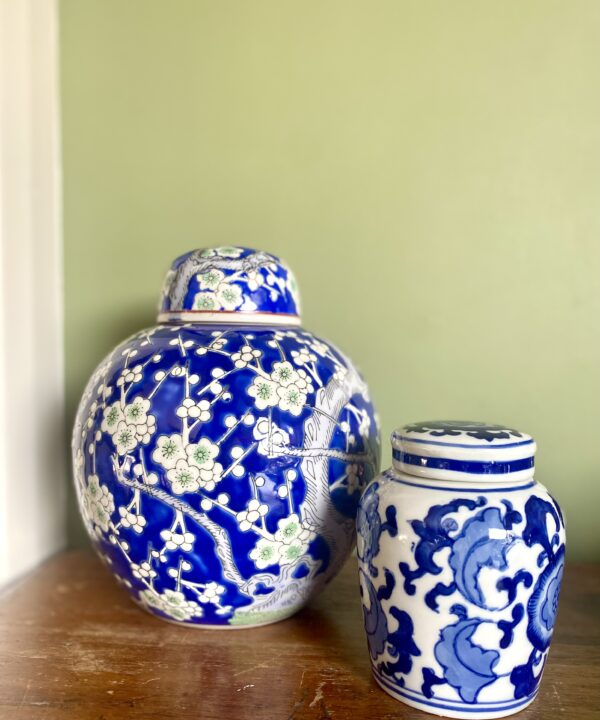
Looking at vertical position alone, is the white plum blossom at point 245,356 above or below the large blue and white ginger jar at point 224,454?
above

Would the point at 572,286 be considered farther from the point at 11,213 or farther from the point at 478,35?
the point at 11,213

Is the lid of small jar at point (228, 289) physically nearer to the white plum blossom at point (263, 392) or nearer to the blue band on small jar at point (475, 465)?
the white plum blossom at point (263, 392)

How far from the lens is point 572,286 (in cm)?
82

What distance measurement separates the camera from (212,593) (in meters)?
0.59

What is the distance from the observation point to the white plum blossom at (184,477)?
1.81ft

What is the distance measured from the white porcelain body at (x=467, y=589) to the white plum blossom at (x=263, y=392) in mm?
132

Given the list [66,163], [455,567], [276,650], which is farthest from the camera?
[66,163]

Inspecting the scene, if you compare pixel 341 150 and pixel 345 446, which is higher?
pixel 341 150

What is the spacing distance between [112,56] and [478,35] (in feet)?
1.60

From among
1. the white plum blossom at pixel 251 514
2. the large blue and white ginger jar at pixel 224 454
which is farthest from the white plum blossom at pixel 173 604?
the white plum blossom at pixel 251 514

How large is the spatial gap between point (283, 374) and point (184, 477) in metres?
0.13

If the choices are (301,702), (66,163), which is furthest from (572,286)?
(66,163)

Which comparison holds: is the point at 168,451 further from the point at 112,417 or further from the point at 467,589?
the point at 467,589

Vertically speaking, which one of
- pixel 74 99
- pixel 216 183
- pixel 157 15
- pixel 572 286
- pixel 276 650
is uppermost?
pixel 157 15
